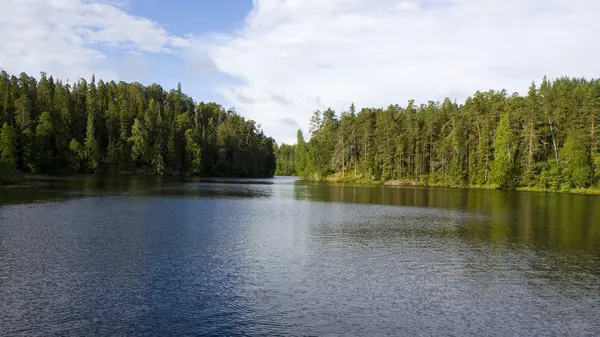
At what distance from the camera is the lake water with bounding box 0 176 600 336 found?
1697cm

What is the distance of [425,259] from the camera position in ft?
93.0

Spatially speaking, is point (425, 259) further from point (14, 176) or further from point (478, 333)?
point (14, 176)

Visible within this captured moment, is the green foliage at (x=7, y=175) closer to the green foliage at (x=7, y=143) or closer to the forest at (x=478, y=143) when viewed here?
the green foliage at (x=7, y=143)

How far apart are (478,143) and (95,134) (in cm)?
13665

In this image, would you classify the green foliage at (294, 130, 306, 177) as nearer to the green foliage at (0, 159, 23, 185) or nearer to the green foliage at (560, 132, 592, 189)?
the green foliage at (560, 132, 592, 189)

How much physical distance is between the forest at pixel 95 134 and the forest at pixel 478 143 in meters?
54.1

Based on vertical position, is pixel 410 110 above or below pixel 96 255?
above

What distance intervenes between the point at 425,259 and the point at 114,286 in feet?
61.8

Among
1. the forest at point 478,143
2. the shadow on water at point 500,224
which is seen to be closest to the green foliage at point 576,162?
the forest at point 478,143

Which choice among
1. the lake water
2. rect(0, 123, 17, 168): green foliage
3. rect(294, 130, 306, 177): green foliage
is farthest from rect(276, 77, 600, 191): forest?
rect(0, 123, 17, 168): green foliage

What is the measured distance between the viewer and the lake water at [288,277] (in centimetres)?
1697

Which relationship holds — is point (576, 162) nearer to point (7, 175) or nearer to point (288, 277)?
point (288, 277)

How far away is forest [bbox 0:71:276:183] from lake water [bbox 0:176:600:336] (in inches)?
4428

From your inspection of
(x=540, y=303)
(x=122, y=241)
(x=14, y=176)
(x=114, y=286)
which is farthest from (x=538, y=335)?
(x=14, y=176)
